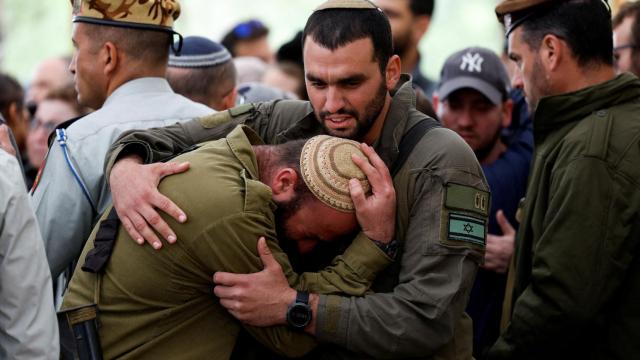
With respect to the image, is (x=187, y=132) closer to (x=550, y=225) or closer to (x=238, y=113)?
(x=238, y=113)

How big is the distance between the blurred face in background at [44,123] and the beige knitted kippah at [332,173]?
4.05m

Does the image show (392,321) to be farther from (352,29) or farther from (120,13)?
(120,13)

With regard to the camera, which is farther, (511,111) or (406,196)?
(511,111)

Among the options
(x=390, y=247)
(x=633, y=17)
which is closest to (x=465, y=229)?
(x=390, y=247)

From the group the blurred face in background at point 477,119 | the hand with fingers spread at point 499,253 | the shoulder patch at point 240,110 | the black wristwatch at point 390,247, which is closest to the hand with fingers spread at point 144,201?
the shoulder patch at point 240,110

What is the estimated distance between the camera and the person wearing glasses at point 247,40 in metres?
9.19

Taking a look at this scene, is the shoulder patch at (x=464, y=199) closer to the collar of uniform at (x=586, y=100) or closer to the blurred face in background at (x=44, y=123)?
the collar of uniform at (x=586, y=100)

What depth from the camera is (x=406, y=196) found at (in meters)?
3.13

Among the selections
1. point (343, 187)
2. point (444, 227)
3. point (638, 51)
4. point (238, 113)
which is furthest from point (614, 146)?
point (638, 51)

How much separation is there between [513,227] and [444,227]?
194cm

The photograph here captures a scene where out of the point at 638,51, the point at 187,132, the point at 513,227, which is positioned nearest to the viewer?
the point at 187,132

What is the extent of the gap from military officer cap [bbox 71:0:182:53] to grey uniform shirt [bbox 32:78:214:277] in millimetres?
390

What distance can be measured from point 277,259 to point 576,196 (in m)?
1.30

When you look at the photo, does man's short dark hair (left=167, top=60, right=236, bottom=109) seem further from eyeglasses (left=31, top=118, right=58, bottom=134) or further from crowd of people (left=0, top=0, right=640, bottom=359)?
eyeglasses (left=31, top=118, right=58, bottom=134)
